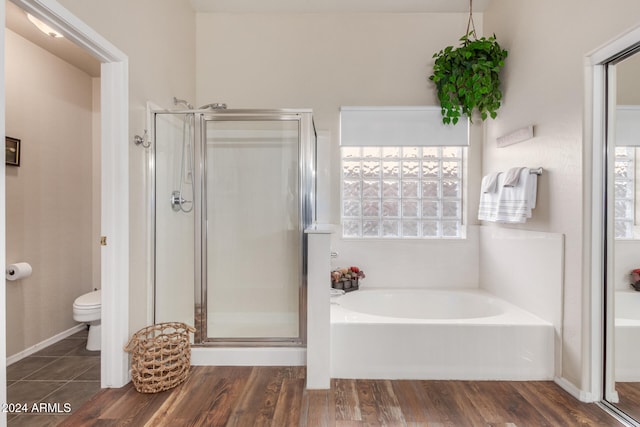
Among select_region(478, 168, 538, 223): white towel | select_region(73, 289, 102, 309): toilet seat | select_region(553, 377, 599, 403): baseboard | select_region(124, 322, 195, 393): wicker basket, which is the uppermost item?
select_region(478, 168, 538, 223): white towel

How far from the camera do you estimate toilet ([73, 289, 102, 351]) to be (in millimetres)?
2424

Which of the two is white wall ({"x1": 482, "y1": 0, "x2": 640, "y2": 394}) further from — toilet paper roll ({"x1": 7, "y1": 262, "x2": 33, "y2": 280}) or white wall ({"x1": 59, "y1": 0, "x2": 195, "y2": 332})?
toilet paper roll ({"x1": 7, "y1": 262, "x2": 33, "y2": 280})

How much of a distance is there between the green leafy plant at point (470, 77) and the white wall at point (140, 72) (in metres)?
2.09

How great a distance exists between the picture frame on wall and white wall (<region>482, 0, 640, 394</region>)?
3516 millimetres

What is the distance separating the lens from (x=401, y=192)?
3.12 meters

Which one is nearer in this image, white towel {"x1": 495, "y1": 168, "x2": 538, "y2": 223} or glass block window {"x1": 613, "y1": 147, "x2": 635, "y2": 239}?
glass block window {"x1": 613, "y1": 147, "x2": 635, "y2": 239}

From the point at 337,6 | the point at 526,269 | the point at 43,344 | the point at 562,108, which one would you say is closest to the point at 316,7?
the point at 337,6

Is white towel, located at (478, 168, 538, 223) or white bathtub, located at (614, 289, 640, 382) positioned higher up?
white towel, located at (478, 168, 538, 223)

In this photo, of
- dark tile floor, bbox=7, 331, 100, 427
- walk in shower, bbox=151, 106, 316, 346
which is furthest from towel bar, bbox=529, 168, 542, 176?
dark tile floor, bbox=7, 331, 100, 427

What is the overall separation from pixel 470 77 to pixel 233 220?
210 centimetres

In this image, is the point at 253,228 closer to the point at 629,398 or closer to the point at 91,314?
the point at 91,314

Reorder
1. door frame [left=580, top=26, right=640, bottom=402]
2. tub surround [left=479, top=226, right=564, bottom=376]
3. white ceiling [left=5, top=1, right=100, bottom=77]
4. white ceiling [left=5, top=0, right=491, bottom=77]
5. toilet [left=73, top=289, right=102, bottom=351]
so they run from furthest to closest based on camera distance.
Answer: white ceiling [left=5, top=0, right=491, bottom=77] → toilet [left=73, top=289, right=102, bottom=351] → white ceiling [left=5, top=1, right=100, bottom=77] → tub surround [left=479, top=226, right=564, bottom=376] → door frame [left=580, top=26, right=640, bottom=402]

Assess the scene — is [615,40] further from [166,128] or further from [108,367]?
[108,367]

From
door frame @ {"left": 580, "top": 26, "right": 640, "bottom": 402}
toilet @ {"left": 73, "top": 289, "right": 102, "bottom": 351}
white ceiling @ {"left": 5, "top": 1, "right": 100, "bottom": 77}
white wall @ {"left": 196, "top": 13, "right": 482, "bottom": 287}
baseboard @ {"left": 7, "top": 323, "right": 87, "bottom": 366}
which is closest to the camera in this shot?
door frame @ {"left": 580, "top": 26, "right": 640, "bottom": 402}
